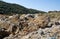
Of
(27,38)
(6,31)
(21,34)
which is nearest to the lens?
(27,38)

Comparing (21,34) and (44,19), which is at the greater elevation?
(44,19)

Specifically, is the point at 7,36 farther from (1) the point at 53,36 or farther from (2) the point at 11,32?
(1) the point at 53,36

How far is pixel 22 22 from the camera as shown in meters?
17.9

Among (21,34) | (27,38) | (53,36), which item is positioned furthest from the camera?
(21,34)

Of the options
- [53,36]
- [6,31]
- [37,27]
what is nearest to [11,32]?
[6,31]

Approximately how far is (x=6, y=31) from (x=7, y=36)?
2.41ft

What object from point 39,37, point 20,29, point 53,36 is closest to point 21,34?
point 20,29

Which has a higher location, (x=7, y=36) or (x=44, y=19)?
(x=44, y=19)

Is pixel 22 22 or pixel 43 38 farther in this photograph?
pixel 22 22

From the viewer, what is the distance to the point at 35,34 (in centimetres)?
1502

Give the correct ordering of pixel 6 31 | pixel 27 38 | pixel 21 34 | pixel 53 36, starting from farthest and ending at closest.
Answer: pixel 6 31 < pixel 21 34 < pixel 27 38 < pixel 53 36

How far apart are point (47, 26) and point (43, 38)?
116 inches

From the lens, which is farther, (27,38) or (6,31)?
(6,31)

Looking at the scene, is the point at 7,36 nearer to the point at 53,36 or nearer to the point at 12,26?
the point at 12,26
